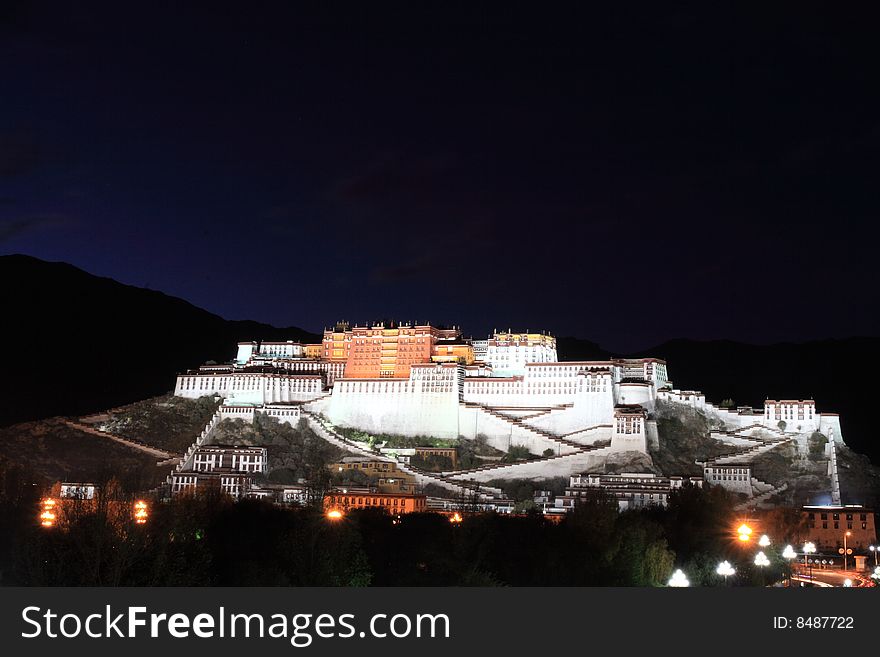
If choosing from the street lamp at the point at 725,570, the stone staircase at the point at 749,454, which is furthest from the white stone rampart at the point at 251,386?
the street lamp at the point at 725,570

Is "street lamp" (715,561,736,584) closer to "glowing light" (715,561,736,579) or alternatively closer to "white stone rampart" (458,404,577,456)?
"glowing light" (715,561,736,579)

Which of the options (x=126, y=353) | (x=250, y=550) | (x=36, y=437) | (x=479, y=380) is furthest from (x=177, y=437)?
(x=126, y=353)

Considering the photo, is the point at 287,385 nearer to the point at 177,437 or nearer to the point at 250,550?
the point at 177,437

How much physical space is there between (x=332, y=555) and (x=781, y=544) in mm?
26966

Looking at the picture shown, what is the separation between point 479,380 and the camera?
7875 centimetres

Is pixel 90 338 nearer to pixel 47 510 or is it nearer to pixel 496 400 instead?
pixel 496 400

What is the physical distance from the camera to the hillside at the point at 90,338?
392 ft

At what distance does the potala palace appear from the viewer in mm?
68438

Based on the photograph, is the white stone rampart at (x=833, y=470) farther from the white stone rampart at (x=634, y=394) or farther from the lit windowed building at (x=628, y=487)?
the white stone rampart at (x=634, y=394)

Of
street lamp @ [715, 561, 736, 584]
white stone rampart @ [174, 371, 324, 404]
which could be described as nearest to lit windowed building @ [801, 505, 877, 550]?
street lamp @ [715, 561, 736, 584]

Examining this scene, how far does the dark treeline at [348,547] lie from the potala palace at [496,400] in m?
19.2

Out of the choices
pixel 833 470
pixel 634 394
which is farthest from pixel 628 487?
pixel 833 470

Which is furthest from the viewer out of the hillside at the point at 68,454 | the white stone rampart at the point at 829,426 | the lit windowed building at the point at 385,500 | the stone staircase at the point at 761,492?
the white stone rampart at the point at 829,426
